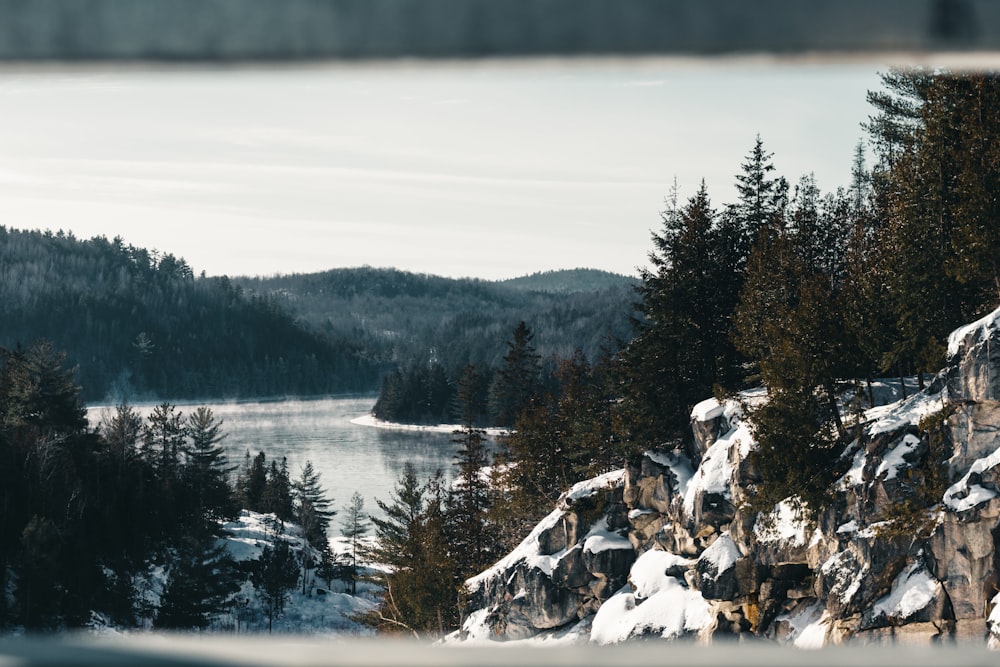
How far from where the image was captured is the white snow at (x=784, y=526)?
21750 mm

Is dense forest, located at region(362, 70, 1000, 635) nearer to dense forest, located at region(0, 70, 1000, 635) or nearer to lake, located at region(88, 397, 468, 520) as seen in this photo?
dense forest, located at region(0, 70, 1000, 635)

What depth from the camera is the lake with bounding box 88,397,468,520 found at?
92.0 metres

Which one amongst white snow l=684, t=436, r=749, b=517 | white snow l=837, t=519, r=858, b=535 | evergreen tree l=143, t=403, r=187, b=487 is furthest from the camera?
evergreen tree l=143, t=403, r=187, b=487

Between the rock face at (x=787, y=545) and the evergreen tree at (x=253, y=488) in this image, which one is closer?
the rock face at (x=787, y=545)

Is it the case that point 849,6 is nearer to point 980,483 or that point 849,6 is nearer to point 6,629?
point 980,483

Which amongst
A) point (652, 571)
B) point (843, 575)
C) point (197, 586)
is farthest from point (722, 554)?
point (197, 586)

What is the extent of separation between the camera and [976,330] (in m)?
18.7

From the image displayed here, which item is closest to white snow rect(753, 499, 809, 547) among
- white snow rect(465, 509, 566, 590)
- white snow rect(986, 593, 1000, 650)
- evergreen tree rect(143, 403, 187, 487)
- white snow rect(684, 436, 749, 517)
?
white snow rect(684, 436, 749, 517)

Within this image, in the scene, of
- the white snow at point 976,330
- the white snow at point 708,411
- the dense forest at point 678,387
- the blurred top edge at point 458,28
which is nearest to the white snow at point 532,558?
the dense forest at point 678,387

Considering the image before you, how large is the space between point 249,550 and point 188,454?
9779 millimetres

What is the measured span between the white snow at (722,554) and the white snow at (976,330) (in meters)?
7.53

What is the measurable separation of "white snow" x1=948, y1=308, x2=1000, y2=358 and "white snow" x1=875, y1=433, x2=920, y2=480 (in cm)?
200

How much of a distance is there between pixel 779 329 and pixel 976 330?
554 cm

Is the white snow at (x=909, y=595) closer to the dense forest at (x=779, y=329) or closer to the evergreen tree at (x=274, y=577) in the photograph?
the dense forest at (x=779, y=329)
